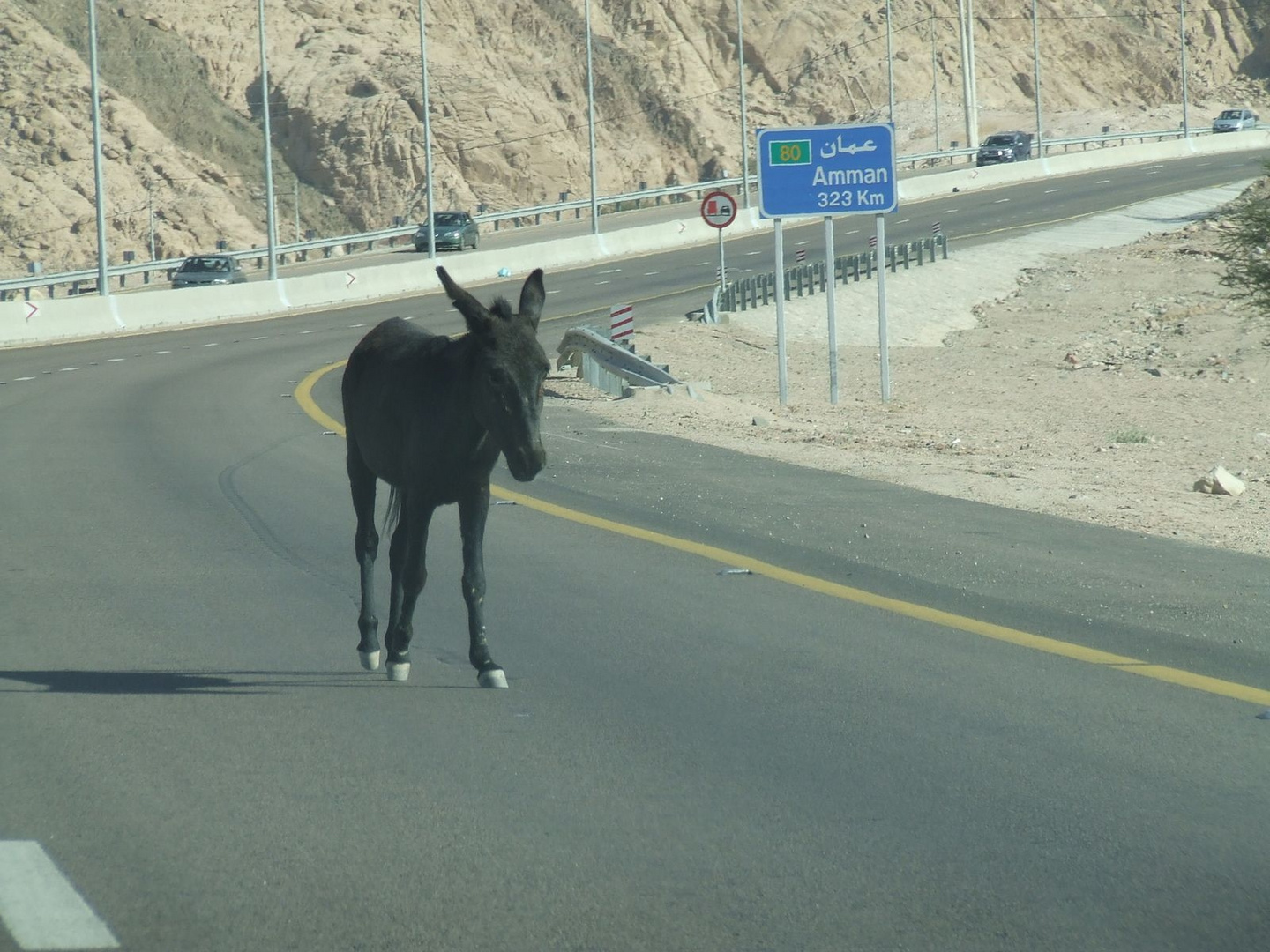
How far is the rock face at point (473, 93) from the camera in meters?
72.1

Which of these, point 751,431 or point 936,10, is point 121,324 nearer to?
point 751,431

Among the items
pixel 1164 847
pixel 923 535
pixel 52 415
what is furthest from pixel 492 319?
pixel 52 415

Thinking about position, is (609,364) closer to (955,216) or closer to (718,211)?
(718,211)

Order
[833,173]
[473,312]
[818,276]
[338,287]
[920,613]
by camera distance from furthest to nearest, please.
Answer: [338,287] < [818,276] < [833,173] < [920,613] < [473,312]

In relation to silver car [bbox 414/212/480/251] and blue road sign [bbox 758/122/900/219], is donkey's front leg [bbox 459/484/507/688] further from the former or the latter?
silver car [bbox 414/212/480/251]

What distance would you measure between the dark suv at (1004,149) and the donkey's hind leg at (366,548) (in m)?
81.0

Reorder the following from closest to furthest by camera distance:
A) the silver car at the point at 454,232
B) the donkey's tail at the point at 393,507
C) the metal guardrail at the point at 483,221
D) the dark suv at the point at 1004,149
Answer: the donkey's tail at the point at 393,507 → the metal guardrail at the point at 483,221 → the silver car at the point at 454,232 → the dark suv at the point at 1004,149

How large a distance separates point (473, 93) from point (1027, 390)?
6376 centimetres

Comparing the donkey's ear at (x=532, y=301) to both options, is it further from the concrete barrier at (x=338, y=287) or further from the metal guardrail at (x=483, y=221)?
the metal guardrail at (x=483, y=221)

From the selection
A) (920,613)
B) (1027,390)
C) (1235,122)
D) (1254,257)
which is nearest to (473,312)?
(920,613)

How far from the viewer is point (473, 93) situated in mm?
87938

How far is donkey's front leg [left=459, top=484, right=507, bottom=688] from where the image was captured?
22.2 ft

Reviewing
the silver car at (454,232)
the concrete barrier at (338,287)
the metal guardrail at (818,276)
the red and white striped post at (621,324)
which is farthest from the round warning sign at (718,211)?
the silver car at (454,232)

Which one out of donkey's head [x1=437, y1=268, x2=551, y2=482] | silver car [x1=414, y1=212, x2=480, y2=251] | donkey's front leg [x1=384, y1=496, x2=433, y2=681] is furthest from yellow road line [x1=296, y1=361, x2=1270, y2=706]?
silver car [x1=414, y1=212, x2=480, y2=251]
